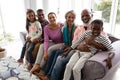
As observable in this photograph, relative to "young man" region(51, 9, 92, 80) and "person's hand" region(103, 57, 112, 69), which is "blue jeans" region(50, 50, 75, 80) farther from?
"person's hand" region(103, 57, 112, 69)

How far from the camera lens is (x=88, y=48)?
2137mm

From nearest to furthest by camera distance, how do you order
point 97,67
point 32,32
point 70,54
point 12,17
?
point 97,67, point 70,54, point 32,32, point 12,17

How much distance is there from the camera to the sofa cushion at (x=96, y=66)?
1776 millimetres

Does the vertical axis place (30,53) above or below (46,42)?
below

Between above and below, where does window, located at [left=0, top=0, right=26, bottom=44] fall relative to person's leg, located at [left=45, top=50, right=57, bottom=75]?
above

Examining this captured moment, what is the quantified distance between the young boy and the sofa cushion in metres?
0.08

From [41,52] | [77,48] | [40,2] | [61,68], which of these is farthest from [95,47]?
[40,2]

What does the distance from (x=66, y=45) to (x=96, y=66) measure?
81 centimetres

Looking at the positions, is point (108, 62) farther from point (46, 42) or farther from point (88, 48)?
point (46, 42)

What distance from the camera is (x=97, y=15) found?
9.86 ft

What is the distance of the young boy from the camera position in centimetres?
197

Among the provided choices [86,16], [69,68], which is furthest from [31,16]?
[69,68]

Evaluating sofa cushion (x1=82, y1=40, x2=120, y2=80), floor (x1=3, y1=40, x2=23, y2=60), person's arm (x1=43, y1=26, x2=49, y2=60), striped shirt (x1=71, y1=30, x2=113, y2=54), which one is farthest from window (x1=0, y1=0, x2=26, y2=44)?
sofa cushion (x1=82, y1=40, x2=120, y2=80)

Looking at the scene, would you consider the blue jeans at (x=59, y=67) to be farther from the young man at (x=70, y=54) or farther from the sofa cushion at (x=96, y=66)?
the sofa cushion at (x=96, y=66)
